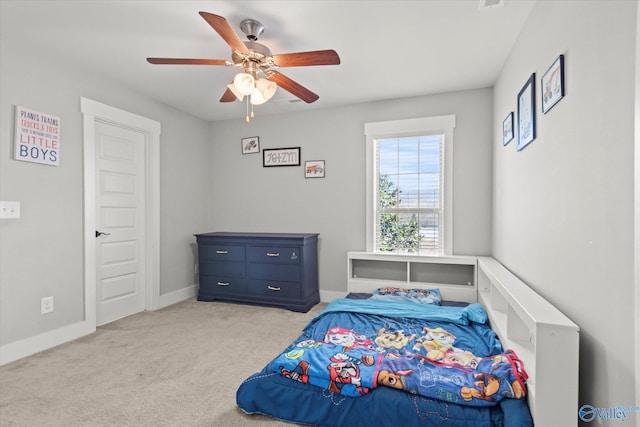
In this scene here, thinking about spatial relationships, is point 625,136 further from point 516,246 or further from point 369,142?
point 369,142

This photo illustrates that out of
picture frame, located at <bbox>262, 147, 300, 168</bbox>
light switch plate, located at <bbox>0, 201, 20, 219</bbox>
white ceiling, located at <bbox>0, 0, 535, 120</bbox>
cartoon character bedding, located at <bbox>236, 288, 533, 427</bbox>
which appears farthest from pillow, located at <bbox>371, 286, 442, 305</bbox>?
light switch plate, located at <bbox>0, 201, 20, 219</bbox>

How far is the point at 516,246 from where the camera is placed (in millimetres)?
2477

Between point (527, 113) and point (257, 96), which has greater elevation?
point (257, 96)

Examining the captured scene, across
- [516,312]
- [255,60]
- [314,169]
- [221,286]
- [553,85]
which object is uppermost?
[255,60]

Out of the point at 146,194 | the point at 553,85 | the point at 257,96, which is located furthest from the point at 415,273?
the point at 146,194

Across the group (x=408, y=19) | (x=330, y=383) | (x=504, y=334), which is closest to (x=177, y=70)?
(x=408, y=19)

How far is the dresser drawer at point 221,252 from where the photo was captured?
4.01 m

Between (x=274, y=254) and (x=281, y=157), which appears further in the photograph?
(x=281, y=157)

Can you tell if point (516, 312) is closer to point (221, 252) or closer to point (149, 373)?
point (149, 373)

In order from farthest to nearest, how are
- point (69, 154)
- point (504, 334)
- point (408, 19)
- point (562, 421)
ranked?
point (69, 154) → point (408, 19) → point (504, 334) → point (562, 421)

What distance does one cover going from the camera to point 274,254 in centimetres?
383

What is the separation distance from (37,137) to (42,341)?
171cm

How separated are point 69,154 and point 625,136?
3.80 m

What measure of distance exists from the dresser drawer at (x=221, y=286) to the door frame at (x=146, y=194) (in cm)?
56
